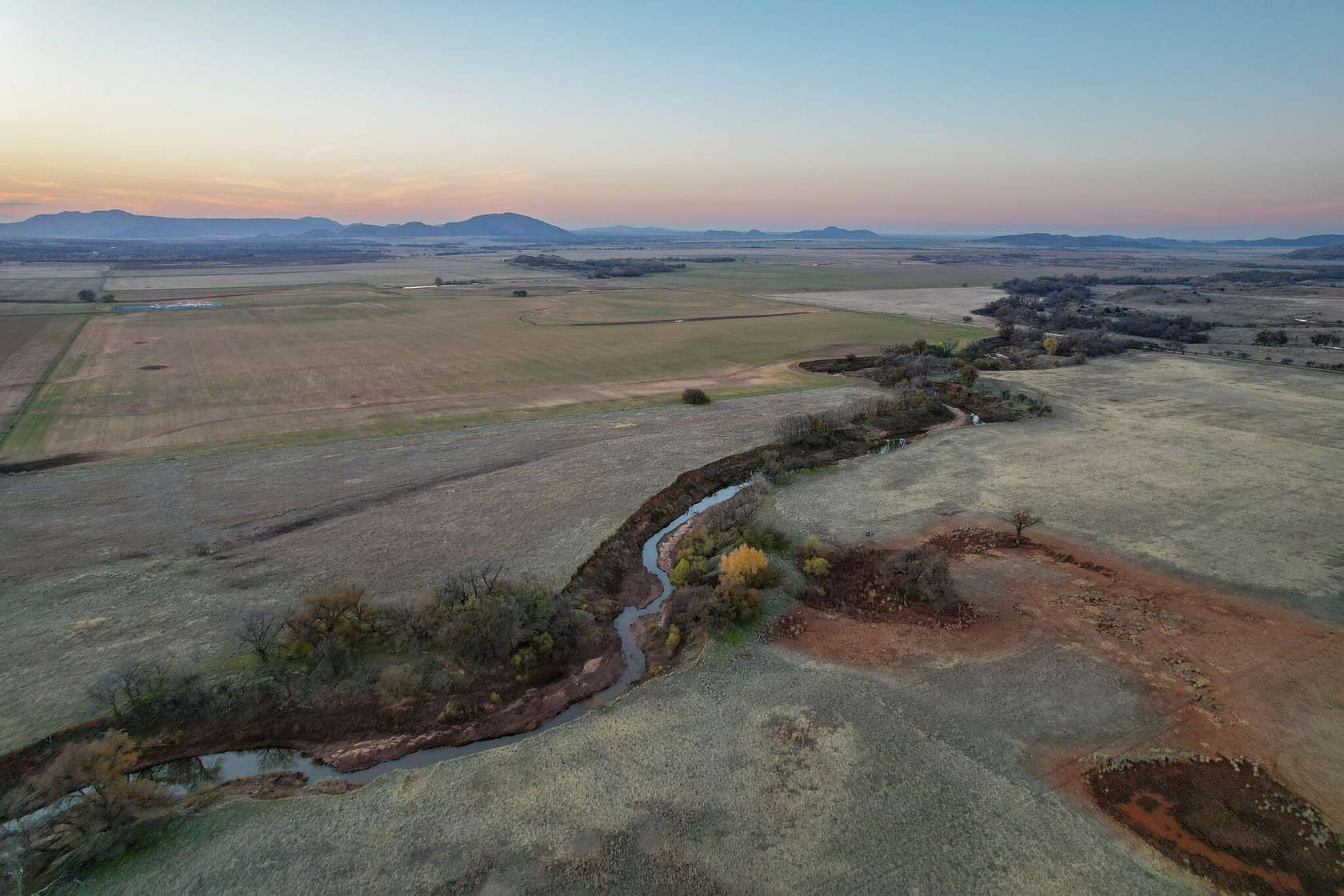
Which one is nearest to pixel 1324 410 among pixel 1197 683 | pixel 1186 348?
pixel 1186 348

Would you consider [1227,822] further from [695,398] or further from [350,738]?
[695,398]

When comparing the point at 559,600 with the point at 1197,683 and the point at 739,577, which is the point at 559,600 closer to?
the point at 739,577

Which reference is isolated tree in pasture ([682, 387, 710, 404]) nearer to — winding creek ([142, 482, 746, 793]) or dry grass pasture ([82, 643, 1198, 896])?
winding creek ([142, 482, 746, 793])

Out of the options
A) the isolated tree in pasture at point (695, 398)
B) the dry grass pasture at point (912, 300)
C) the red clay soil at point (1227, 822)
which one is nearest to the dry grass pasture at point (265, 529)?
the isolated tree in pasture at point (695, 398)

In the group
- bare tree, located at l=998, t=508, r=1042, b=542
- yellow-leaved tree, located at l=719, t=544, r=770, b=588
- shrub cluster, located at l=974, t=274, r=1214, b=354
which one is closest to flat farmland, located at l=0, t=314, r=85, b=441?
yellow-leaved tree, located at l=719, t=544, r=770, b=588

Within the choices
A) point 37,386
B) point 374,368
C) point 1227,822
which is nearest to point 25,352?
point 37,386
